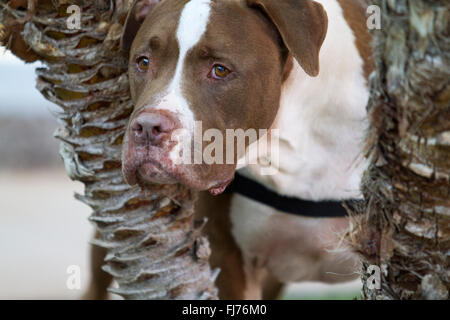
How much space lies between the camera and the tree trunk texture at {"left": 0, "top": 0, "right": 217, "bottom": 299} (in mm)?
2482

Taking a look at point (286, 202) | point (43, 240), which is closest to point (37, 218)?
point (43, 240)

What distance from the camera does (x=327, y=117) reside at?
306cm

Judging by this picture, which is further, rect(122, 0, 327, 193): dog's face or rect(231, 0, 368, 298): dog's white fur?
rect(231, 0, 368, 298): dog's white fur

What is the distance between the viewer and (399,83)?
1716 mm

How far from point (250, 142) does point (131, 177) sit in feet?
1.89

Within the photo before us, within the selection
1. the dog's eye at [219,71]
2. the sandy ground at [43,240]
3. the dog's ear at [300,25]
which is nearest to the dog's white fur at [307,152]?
the dog's eye at [219,71]

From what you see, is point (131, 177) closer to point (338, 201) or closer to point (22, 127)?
point (338, 201)

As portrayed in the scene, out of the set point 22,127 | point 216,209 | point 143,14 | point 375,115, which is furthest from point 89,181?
point 22,127

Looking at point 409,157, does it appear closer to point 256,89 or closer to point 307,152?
point 256,89

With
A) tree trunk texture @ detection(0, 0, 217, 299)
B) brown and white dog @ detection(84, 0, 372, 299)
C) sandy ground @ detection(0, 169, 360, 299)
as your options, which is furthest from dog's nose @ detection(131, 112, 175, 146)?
sandy ground @ detection(0, 169, 360, 299)

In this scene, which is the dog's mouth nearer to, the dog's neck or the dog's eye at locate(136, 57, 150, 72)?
the dog's eye at locate(136, 57, 150, 72)

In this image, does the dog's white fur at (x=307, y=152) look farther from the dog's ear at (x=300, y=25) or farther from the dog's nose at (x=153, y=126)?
the dog's ear at (x=300, y=25)

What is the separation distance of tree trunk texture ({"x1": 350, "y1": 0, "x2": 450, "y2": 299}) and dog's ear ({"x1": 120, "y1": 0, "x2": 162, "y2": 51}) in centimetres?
122
